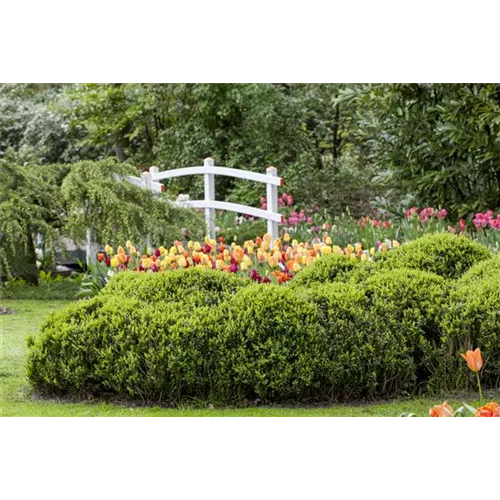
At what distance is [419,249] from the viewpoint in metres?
4.64

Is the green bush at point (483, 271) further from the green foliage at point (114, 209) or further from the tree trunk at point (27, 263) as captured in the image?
the tree trunk at point (27, 263)

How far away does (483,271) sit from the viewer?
171 inches

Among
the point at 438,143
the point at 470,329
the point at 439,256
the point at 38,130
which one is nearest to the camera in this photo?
the point at 470,329

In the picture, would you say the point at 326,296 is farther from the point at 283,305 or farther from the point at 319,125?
the point at 319,125

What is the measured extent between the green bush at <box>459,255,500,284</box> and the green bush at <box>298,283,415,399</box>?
1.84 feet

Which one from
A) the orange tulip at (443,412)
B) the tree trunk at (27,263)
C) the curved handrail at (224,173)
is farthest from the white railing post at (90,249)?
the orange tulip at (443,412)

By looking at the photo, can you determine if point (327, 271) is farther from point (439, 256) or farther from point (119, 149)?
point (119, 149)

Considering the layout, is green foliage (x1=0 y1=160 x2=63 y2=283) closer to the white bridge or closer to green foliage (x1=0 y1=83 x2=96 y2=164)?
the white bridge

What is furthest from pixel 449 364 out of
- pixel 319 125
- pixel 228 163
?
pixel 319 125

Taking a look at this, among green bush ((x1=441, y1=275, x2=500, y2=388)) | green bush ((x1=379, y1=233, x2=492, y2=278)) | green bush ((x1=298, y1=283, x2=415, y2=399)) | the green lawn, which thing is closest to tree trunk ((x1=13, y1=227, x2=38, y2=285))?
the green lawn

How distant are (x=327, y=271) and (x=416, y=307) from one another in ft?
1.82

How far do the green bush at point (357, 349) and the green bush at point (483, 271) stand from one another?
562 millimetres

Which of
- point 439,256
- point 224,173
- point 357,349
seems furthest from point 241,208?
point 357,349
